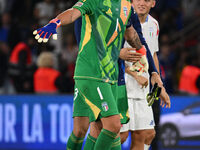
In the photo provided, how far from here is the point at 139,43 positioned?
563 centimetres

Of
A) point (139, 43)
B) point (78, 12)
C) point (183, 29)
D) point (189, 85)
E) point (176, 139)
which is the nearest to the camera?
point (78, 12)

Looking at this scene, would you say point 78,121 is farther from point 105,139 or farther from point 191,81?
point 191,81

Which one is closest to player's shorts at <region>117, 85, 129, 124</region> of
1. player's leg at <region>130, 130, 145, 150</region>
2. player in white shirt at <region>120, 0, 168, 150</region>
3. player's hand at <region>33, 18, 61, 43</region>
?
player in white shirt at <region>120, 0, 168, 150</region>

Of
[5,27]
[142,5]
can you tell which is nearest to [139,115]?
[142,5]

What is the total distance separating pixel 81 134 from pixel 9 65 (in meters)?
5.40

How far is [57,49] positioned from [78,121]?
624cm

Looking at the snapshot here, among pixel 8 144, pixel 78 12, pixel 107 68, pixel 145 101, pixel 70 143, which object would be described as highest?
pixel 78 12

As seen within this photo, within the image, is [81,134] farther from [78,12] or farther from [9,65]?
[9,65]

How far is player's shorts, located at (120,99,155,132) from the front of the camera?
6.28 metres

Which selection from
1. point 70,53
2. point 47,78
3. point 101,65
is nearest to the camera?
point 101,65

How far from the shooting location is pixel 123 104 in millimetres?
5879

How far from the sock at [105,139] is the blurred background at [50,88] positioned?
12.1ft

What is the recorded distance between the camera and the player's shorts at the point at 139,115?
20.6 feet

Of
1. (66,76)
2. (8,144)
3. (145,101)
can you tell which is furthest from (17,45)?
(145,101)
